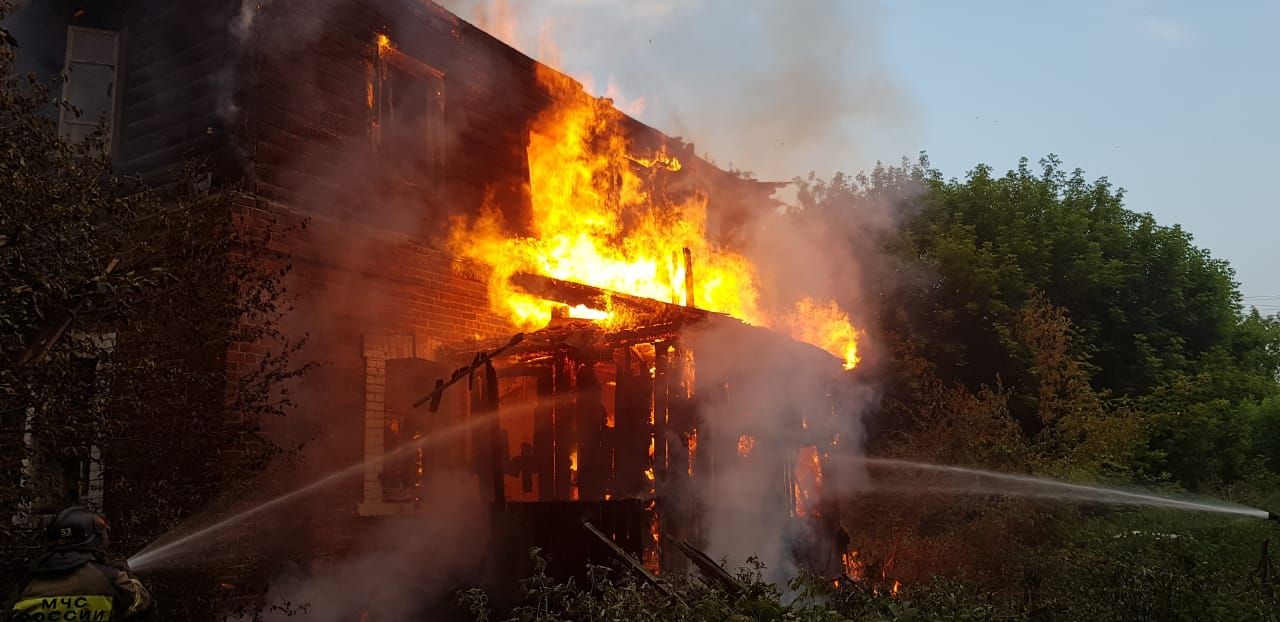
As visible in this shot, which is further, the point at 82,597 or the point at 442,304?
the point at 442,304

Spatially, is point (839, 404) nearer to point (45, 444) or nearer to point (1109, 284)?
point (45, 444)

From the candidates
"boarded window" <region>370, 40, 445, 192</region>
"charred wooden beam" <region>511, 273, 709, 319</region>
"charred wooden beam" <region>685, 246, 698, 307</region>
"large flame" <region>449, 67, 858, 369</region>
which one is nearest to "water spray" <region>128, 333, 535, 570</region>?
"charred wooden beam" <region>511, 273, 709, 319</region>

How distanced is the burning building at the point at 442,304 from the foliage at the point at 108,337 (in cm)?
104

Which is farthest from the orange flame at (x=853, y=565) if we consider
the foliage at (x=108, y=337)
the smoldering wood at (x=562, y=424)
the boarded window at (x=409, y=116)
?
the foliage at (x=108, y=337)

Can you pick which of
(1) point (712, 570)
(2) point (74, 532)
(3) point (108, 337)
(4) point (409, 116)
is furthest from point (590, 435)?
(2) point (74, 532)

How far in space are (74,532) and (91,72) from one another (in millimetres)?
6450

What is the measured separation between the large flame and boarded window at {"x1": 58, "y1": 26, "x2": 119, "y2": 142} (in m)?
3.71

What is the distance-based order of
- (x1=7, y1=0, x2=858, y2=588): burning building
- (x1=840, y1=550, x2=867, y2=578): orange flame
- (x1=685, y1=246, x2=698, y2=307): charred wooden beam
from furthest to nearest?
1. (x1=685, y1=246, x2=698, y2=307): charred wooden beam
2. (x1=840, y1=550, x2=867, y2=578): orange flame
3. (x1=7, y1=0, x2=858, y2=588): burning building

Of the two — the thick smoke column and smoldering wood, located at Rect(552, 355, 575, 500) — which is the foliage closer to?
smoldering wood, located at Rect(552, 355, 575, 500)

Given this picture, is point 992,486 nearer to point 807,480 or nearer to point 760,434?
point 807,480

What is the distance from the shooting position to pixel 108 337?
774 centimetres

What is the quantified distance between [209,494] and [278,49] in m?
4.46

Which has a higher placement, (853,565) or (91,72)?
(91,72)

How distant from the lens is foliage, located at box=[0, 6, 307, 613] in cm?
503
